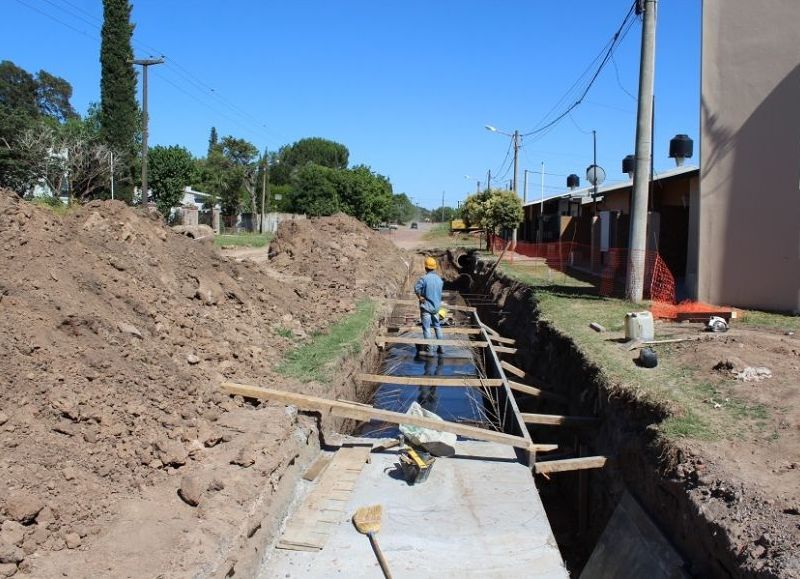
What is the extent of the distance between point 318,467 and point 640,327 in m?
5.23

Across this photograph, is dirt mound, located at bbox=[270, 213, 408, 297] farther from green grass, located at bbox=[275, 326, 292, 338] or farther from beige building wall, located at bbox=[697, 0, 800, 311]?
beige building wall, located at bbox=[697, 0, 800, 311]

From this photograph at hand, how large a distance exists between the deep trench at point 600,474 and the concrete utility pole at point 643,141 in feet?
7.94

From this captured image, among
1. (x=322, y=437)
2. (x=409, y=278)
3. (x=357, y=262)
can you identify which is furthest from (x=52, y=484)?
(x=409, y=278)

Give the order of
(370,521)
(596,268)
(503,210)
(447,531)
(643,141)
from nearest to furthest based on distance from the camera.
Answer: (370,521)
(447,531)
(643,141)
(596,268)
(503,210)

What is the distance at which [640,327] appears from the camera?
9.78 m

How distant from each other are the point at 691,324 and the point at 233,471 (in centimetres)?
818

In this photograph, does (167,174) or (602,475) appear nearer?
(602,475)

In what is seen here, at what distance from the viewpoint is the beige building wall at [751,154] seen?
1228 cm

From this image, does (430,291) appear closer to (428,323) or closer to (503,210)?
(428,323)

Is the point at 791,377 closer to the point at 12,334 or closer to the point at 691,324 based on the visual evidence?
the point at 691,324

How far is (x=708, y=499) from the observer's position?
16.6 ft

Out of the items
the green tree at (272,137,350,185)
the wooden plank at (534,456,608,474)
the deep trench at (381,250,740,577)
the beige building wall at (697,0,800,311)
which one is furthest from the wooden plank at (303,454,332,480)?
the green tree at (272,137,350,185)

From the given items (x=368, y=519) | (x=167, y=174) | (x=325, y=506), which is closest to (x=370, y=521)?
(x=368, y=519)

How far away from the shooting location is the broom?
5.34 m
